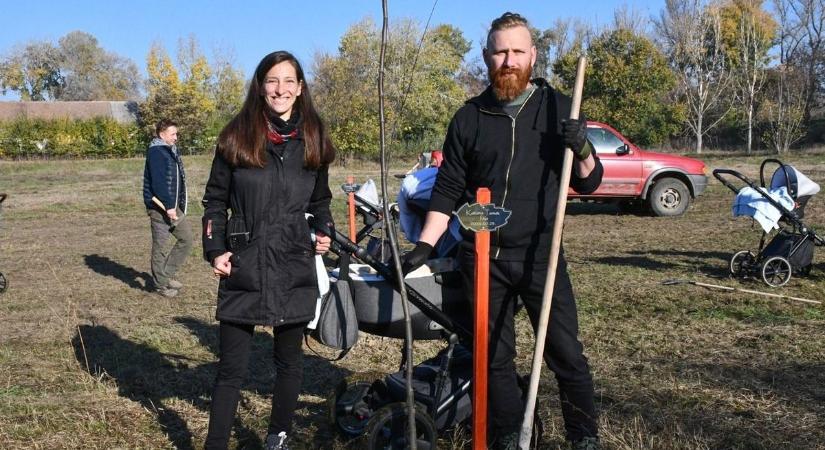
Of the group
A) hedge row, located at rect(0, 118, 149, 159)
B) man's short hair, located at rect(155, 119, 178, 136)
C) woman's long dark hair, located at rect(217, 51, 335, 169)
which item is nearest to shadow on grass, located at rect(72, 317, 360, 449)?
woman's long dark hair, located at rect(217, 51, 335, 169)

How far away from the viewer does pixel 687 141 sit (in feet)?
139

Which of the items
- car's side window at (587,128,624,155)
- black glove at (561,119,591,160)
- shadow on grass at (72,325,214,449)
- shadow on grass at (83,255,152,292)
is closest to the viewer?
black glove at (561,119,591,160)

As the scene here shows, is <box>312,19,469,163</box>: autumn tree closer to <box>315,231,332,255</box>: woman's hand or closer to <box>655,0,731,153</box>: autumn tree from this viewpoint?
<box>655,0,731,153</box>: autumn tree

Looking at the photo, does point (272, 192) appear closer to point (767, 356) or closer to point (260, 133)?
point (260, 133)

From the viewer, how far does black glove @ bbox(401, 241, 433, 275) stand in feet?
9.83

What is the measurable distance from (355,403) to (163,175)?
471 centimetres

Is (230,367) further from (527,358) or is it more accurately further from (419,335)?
(527,358)

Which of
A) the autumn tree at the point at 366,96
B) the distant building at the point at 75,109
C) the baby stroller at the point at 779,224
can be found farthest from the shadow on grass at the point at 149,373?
the distant building at the point at 75,109

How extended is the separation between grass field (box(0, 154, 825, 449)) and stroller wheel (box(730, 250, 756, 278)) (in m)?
0.25

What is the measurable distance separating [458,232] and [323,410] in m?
1.49

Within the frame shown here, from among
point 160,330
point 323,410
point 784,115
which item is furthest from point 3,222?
point 784,115

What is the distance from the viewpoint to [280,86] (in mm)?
3131

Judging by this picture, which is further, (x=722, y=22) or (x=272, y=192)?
(x=722, y=22)

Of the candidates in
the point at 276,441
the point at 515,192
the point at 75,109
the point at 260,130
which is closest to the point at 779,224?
the point at 515,192
